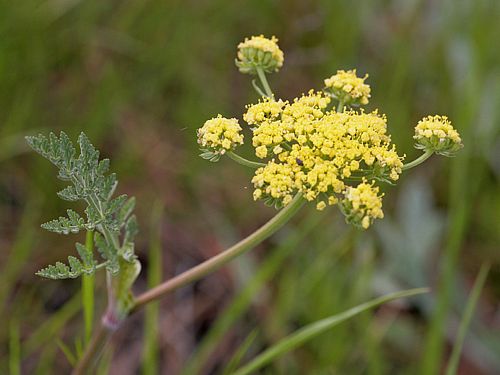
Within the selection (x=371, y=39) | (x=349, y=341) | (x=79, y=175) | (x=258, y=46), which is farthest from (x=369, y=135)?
(x=371, y=39)

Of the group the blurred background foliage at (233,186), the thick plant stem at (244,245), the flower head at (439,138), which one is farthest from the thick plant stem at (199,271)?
the blurred background foliage at (233,186)

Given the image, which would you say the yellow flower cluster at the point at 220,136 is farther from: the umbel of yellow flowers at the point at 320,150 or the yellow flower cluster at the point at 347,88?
the yellow flower cluster at the point at 347,88

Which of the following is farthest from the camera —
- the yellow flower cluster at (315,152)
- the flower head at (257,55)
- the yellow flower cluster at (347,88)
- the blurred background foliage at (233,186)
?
the blurred background foliage at (233,186)

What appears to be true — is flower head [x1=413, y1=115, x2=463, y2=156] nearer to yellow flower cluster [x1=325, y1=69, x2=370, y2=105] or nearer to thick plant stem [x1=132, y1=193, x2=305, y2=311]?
yellow flower cluster [x1=325, y1=69, x2=370, y2=105]

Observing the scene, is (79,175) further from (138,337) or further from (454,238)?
(138,337)

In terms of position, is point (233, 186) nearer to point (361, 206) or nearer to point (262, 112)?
point (262, 112)

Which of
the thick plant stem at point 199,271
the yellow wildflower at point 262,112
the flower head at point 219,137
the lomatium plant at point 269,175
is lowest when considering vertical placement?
the thick plant stem at point 199,271
